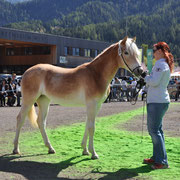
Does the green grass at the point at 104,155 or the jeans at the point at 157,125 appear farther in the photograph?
the jeans at the point at 157,125

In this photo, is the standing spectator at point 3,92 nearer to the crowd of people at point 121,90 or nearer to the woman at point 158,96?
the crowd of people at point 121,90

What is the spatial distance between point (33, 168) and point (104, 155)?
1543mm

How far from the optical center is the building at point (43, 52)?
59925mm

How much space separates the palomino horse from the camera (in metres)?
5.71

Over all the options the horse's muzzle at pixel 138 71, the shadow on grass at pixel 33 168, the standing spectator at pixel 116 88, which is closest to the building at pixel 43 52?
the standing spectator at pixel 116 88

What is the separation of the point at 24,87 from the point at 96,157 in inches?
84.2

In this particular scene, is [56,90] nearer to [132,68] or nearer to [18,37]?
[132,68]

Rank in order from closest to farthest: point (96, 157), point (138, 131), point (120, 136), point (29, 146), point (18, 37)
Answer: point (96, 157) → point (29, 146) → point (120, 136) → point (138, 131) → point (18, 37)

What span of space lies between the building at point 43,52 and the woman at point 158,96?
174 ft

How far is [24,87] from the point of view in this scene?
21.5ft

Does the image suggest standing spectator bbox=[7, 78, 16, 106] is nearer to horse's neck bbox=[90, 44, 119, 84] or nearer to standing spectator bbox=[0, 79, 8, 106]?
standing spectator bbox=[0, 79, 8, 106]

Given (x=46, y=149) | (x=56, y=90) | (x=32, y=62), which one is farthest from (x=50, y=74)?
(x=32, y=62)

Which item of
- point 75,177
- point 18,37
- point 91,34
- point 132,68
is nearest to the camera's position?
point 75,177

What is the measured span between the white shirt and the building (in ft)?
174
